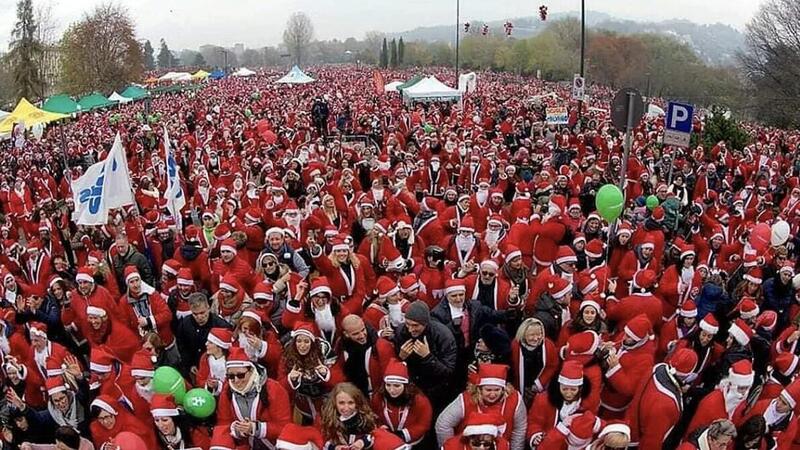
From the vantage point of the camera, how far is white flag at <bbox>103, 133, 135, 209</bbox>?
8.41 m

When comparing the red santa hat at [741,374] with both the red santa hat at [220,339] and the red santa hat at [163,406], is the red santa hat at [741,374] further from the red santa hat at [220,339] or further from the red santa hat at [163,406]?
the red santa hat at [163,406]

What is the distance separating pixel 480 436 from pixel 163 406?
1974 mm

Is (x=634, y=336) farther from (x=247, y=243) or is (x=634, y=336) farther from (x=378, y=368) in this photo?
(x=247, y=243)

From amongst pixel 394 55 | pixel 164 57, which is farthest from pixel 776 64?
pixel 164 57

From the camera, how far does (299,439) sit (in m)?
3.59

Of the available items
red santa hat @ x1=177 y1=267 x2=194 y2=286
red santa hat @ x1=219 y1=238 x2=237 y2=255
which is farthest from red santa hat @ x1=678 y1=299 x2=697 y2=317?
red santa hat @ x1=177 y1=267 x2=194 y2=286

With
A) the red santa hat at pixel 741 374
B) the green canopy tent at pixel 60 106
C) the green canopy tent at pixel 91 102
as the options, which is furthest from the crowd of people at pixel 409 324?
the green canopy tent at pixel 91 102

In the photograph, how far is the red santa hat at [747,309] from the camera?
5480 mm

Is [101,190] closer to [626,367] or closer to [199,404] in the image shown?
[199,404]

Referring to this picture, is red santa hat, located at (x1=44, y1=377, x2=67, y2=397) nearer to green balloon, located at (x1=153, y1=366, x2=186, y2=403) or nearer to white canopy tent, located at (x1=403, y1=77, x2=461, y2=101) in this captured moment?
green balloon, located at (x1=153, y1=366, x2=186, y2=403)

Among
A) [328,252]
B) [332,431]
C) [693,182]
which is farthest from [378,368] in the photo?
[693,182]

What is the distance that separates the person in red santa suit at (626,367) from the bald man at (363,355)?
1470 millimetres

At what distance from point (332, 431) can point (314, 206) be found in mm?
5597

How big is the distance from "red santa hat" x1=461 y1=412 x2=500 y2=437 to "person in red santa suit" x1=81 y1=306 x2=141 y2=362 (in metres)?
3.30
